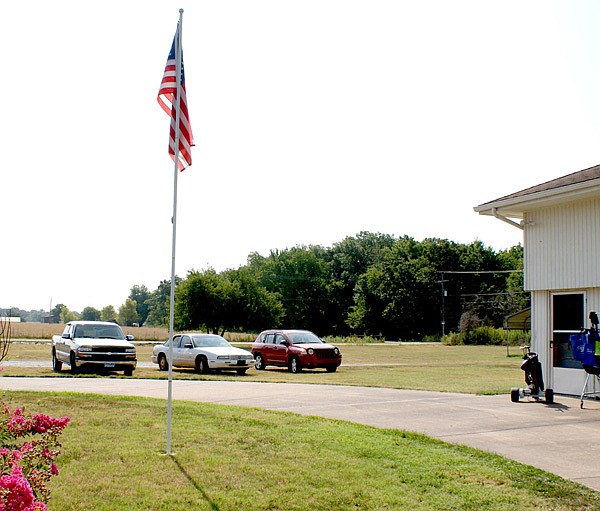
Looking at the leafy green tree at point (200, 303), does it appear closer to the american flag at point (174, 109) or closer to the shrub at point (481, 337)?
the shrub at point (481, 337)

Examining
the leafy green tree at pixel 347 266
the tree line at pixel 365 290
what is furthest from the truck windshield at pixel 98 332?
the leafy green tree at pixel 347 266

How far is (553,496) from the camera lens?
6.57 meters

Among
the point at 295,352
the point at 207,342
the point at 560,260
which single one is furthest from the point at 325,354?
the point at 560,260

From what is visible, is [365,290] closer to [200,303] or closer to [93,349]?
[200,303]

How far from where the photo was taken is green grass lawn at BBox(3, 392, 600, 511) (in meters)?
6.33

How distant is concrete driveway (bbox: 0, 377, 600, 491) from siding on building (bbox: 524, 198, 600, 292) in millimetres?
2536

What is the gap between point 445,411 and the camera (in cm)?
1196

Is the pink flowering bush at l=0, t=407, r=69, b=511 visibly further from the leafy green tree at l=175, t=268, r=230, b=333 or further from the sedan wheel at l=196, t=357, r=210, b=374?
the leafy green tree at l=175, t=268, r=230, b=333

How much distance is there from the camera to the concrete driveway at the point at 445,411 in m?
8.51

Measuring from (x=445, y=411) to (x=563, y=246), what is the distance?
4999 mm

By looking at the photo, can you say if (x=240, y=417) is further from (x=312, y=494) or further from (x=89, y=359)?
(x=89, y=359)

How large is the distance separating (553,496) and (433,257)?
290ft

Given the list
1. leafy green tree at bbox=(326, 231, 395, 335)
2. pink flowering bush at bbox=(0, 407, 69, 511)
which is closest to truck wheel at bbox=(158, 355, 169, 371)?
pink flowering bush at bbox=(0, 407, 69, 511)

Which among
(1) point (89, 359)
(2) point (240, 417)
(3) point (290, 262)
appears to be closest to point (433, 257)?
(3) point (290, 262)
